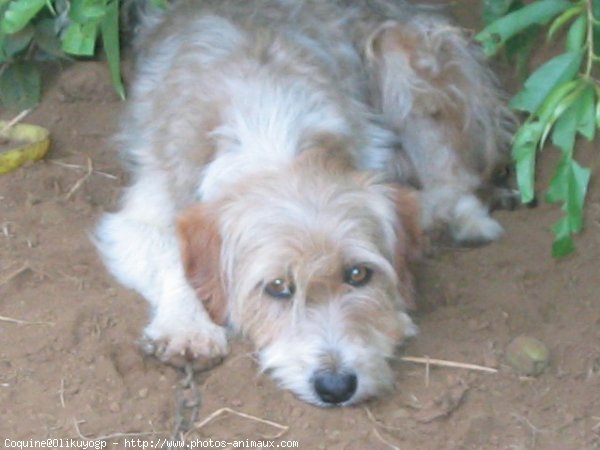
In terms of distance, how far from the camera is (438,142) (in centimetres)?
655

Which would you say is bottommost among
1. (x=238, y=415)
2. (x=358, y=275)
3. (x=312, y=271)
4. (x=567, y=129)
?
(x=238, y=415)

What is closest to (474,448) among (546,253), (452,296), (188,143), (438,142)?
(452,296)

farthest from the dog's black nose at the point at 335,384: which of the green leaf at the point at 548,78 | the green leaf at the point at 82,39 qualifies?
the green leaf at the point at 82,39

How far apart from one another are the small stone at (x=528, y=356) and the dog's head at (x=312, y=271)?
43 centimetres

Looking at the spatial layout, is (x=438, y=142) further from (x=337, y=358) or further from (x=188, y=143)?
(x=337, y=358)

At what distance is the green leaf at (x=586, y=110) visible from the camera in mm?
4039

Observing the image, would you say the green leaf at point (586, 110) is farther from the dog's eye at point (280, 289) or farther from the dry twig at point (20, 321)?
the dry twig at point (20, 321)

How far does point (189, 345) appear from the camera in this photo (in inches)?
200

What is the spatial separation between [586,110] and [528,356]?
1328 mm

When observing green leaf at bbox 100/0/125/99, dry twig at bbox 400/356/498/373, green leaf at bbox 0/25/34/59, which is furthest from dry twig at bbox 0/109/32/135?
dry twig at bbox 400/356/498/373

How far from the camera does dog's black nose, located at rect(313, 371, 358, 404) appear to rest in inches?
183

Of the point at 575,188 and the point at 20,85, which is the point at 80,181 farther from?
the point at 575,188

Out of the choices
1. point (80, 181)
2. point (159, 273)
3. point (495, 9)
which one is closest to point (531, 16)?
point (495, 9)

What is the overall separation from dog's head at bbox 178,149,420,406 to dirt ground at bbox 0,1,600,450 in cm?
16
